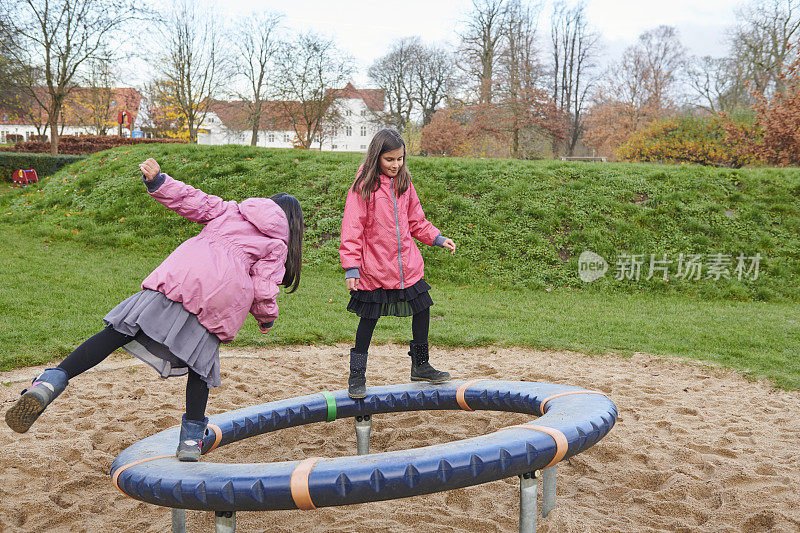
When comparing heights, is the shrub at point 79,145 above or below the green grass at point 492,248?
above

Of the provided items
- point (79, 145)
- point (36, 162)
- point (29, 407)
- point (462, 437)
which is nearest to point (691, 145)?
point (462, 437)

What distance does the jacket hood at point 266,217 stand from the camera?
115 inches

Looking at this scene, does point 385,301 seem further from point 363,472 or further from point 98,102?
point 98,102

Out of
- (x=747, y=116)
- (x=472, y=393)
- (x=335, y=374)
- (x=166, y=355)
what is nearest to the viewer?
(x=166, y=355)

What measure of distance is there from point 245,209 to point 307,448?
6.54 feet

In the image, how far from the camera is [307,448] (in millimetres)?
→ 4164

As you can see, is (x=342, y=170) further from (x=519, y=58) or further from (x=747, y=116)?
(x=519, y=58)

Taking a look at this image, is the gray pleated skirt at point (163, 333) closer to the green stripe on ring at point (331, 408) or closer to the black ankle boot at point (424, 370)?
the green stripe on ring at point (331, 408)

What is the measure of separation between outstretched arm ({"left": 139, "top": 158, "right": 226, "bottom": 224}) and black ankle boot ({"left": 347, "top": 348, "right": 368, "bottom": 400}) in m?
1.35

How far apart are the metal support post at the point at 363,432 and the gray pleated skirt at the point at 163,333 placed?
4.83 feet

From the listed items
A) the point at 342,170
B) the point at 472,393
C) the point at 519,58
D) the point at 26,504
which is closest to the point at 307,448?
the point at 472,393

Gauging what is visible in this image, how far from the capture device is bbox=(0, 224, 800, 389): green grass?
6.68 m

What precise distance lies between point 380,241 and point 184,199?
1.23 m

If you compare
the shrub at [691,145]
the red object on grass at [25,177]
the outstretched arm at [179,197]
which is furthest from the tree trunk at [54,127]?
the outstretched arm at [179,197]
